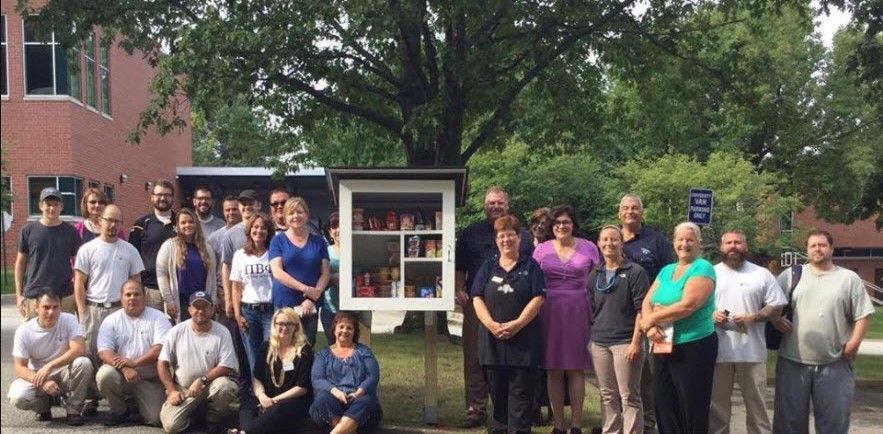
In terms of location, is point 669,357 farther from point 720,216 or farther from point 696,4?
point 720,216

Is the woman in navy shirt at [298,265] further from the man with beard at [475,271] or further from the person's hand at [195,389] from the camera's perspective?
the man with beard at [475,271]

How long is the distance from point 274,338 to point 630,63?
999 centimetres

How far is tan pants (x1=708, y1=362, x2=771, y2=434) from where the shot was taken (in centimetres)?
686

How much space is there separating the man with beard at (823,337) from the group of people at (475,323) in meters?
0.01

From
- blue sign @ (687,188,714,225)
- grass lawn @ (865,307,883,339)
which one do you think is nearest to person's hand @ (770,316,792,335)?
blue sign @ (687,188,714,225)

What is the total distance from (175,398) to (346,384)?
4.66 feet

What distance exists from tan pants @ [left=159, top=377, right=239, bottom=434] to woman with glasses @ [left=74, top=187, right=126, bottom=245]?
1.65 meters

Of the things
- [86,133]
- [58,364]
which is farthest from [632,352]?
[86,133]

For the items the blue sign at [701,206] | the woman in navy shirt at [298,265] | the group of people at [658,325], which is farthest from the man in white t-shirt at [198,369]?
the blue sign at [701,206]

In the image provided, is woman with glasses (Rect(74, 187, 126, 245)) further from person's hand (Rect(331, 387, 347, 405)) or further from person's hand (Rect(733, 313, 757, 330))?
person's hand (Rect(733, 313, 757, 330))

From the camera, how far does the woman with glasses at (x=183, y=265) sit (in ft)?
25.4

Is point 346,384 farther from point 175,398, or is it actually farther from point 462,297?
point 175,398

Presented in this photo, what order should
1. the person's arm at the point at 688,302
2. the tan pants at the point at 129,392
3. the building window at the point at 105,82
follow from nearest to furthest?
the person's arm at the point at 688,302, the tan pants at the point at 129,392, the building window at the point at 105,82

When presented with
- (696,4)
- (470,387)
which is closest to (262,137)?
(696,4)
